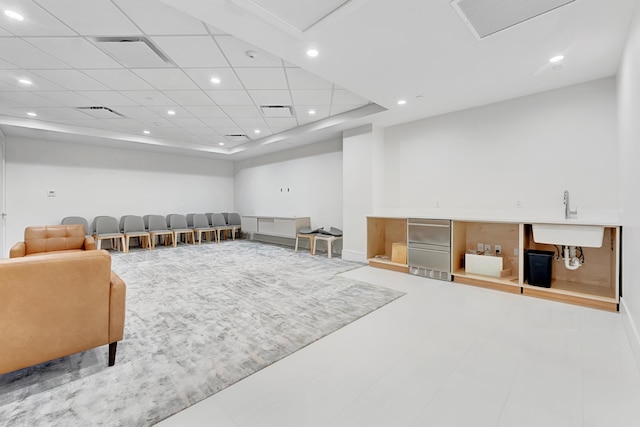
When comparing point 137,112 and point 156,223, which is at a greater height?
point 137,112

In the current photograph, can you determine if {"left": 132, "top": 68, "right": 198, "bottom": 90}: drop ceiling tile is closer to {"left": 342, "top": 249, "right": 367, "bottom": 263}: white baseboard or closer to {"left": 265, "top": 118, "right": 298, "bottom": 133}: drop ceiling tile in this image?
{"left": 265, "top": 118, "right": 298, "bottom": 133}: drop ceiling tile

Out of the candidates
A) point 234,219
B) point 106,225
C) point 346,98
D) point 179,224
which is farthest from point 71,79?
point 234,219

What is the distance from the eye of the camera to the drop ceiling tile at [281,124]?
5621mm

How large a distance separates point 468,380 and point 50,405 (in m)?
2.59

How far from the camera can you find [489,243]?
416cm

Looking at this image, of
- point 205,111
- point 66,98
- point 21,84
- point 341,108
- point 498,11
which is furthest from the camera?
point 205,111

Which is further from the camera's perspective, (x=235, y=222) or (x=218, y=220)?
(x=235, y=222)

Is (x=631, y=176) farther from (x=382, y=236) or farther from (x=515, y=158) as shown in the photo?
(x=382, y=236)

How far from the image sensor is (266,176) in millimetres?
8430

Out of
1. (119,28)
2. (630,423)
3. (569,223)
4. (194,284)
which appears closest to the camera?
(630,423)

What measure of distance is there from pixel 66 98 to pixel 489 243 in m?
7.14

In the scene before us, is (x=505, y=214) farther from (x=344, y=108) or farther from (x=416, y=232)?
(x=344, y=108)

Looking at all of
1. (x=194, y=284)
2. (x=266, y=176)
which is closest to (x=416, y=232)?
(x=194, y=284)

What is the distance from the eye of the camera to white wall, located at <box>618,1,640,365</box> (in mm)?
2111
